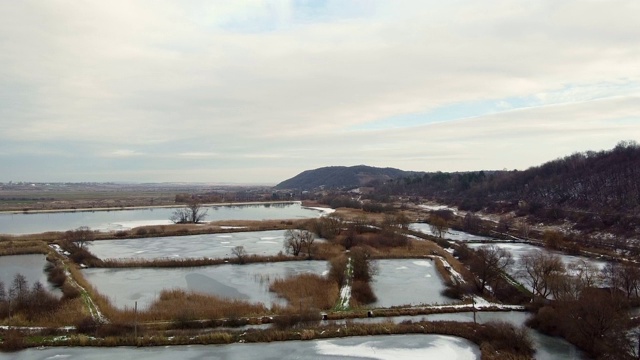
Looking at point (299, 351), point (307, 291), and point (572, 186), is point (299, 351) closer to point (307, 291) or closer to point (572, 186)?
point (307, 291)

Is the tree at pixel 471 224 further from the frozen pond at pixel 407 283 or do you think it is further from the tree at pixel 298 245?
the tree at pixel 298 245

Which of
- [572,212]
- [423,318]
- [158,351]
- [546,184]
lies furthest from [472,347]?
[546,184]

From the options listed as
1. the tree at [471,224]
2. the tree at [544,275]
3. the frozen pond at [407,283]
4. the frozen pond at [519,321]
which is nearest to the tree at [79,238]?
the frozen pond at [407,283]

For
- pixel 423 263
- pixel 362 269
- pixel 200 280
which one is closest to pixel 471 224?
pixel 423 263

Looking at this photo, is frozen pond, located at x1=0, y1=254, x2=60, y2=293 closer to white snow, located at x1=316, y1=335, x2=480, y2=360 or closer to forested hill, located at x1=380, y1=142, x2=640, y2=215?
white snow, located at x1=316, y1=335, x2=480, y2=360

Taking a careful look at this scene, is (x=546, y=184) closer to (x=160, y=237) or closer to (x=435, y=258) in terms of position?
(x=435, y=258)
